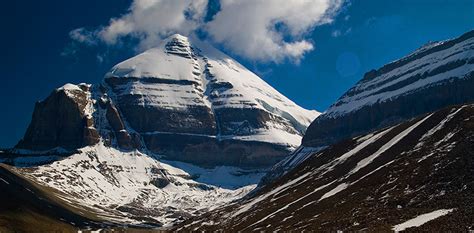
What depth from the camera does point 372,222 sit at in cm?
6412

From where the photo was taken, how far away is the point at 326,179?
5089 inches

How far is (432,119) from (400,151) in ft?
45.3

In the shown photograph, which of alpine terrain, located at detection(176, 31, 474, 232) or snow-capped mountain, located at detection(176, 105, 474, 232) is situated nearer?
alpine terrain, located at detection(176, 31, 474, 232)

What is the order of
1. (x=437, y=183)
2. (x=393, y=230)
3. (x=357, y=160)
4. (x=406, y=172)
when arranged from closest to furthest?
(x=393, y=230) → (x=437, y=183) → (x=406, y=172) → (x=357, y=160)

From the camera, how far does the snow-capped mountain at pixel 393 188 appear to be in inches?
2436

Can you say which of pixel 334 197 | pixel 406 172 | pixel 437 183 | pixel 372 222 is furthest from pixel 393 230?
pixel 334 197

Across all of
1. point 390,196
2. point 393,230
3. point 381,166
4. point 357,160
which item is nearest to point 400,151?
point 381,166

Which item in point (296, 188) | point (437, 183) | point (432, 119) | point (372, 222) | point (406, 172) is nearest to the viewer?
point (372, 222)

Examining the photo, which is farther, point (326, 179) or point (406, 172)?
point (326, 179)

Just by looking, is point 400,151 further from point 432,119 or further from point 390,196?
point 390,196

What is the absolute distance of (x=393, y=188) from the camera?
8150 centimetres

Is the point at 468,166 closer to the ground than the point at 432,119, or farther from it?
closer to the ground

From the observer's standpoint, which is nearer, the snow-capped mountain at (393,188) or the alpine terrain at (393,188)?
the alpine terrain at (393,188)

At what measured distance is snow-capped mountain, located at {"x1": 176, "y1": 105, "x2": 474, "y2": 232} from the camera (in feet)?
203
